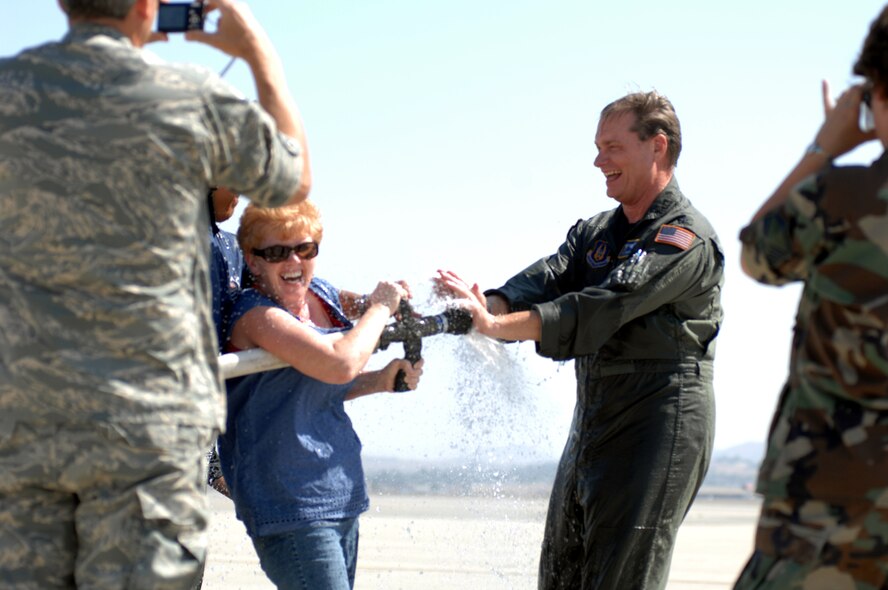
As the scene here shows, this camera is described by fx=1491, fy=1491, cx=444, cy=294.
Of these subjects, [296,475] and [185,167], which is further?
[296,475]

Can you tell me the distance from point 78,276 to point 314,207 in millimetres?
1483

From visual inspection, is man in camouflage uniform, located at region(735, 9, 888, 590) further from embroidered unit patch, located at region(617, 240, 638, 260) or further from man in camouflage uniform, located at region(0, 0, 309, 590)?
embroidered unit patch, located at region(617, 240, 638, 260)

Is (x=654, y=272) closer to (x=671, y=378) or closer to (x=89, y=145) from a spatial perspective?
(x=671, y=378)

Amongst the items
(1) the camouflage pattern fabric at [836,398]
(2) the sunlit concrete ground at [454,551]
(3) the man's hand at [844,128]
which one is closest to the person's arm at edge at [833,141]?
(3) the man's hand at [844,128]

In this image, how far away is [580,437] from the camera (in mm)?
6012

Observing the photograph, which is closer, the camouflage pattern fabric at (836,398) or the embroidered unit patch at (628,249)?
the camouflage pattern fabric at (836,398)

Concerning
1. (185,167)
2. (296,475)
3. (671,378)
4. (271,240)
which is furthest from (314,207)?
(671,378)

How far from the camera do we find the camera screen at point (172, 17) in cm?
380

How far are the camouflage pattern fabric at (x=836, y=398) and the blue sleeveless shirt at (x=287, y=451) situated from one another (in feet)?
4.63

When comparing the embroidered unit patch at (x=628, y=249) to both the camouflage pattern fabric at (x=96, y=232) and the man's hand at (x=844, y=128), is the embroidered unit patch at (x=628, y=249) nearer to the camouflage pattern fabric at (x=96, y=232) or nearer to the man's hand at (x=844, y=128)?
the man's hand at (x=844, y=128)

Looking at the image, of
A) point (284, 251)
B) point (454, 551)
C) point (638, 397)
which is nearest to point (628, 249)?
point (638, 397)

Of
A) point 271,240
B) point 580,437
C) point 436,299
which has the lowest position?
point 580,437

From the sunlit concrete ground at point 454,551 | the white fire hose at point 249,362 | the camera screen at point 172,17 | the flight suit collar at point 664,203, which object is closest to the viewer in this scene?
the camera screen at point 172,17

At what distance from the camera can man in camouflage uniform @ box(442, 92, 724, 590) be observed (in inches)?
222
